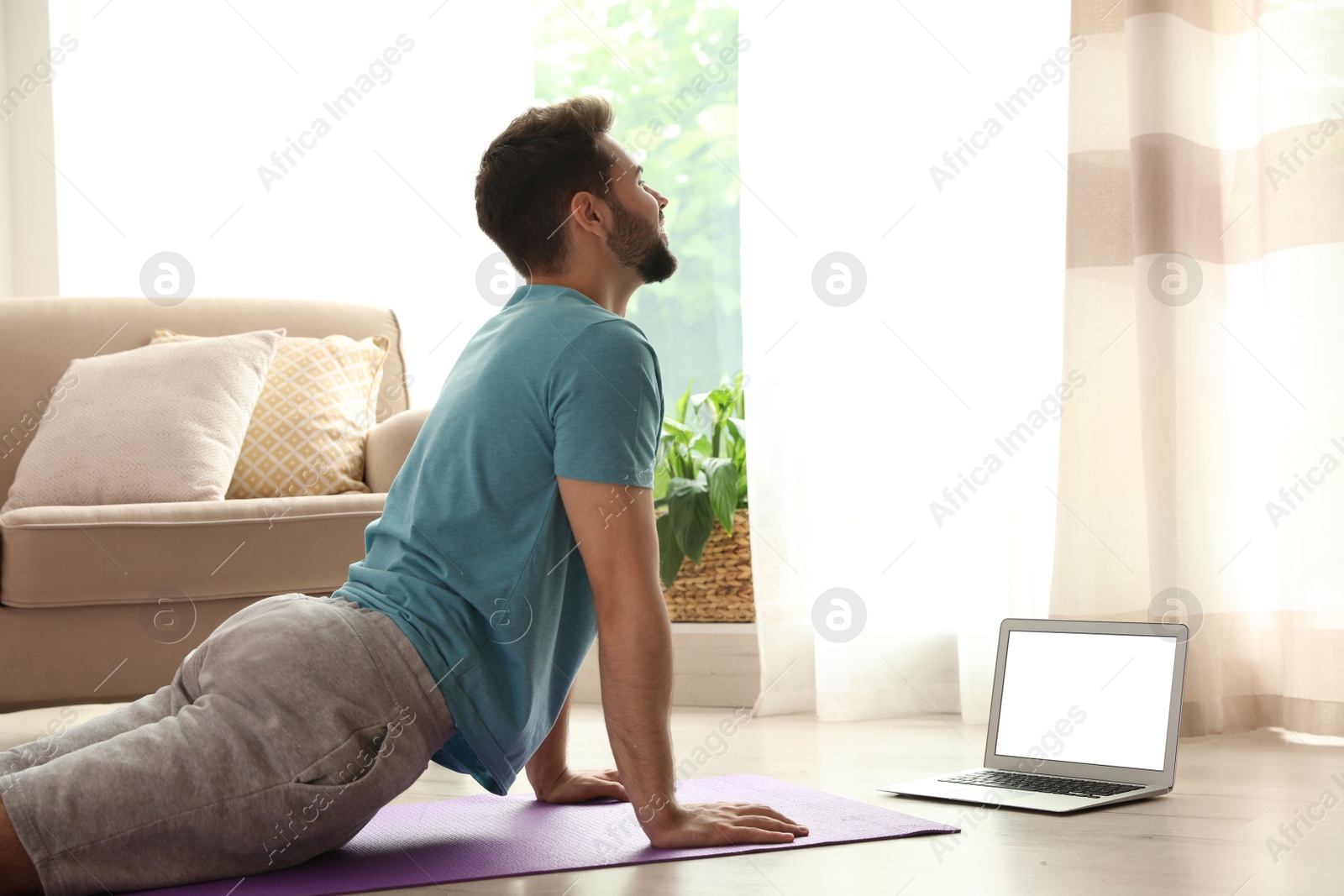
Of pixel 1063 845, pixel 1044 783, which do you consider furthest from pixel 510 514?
pixel 1044 783

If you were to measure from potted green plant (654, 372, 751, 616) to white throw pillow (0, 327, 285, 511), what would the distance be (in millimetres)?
938

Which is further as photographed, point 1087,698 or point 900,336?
point 900,336

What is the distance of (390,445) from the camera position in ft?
7.82

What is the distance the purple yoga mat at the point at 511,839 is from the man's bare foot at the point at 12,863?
4.8 inches

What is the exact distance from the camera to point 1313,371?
1978mm

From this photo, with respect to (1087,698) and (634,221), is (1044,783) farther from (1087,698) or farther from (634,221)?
(634,221)

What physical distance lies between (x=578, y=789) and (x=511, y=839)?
225 millimetres

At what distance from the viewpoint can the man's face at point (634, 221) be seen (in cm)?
140

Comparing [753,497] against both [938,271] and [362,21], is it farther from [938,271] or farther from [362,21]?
[362,21]

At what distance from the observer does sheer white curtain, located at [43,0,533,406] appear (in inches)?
130

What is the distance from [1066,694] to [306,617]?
1033 mm

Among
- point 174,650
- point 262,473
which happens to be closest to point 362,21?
point 262,473

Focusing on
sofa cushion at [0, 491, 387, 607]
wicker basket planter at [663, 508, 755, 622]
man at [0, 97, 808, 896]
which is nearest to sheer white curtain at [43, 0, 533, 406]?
wicker basket planter at [663, 508, 755, 622]

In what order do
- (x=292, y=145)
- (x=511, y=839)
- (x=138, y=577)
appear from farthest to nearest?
(x=292, y=145) < (x=138, y=577) < (x=511, y=839)
